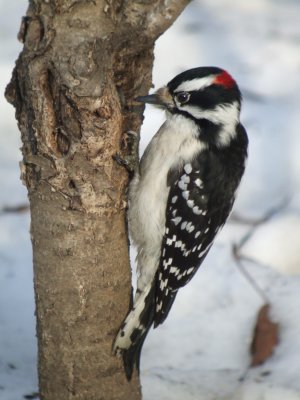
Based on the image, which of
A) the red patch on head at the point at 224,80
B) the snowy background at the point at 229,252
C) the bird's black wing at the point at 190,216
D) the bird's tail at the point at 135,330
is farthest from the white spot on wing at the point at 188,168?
the snowy background at the point at 229,252

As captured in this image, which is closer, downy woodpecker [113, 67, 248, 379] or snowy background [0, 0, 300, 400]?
downy woodpecker [113, 67, 248, 379]

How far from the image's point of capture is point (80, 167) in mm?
3480

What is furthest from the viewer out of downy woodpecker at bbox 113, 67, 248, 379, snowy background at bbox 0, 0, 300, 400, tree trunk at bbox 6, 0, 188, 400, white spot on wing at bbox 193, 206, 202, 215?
snowy background at bbox 0, 0, 300, 400

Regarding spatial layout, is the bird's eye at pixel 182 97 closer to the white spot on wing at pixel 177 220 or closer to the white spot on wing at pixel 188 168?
the white spot on wing at pixel 188 168

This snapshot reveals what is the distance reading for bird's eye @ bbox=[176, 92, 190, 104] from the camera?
383 cm

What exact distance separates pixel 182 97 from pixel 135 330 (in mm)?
1130

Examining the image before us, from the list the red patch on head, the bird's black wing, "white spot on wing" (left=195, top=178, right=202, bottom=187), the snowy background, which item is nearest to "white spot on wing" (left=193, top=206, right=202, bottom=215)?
the bird's black wing

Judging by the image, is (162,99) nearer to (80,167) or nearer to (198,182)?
(198,182)

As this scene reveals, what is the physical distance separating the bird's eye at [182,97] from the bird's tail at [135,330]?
95cm

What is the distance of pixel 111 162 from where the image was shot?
3.61 m

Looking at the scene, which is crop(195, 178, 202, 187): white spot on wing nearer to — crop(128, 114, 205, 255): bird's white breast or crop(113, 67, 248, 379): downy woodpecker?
crop(113, 67, 248, 379): downy woodpecker

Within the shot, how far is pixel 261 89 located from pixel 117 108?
3719mm

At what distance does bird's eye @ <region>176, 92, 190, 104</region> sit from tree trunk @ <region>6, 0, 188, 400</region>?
19cm

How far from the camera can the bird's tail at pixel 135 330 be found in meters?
3.94
